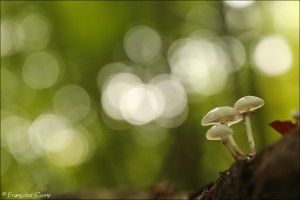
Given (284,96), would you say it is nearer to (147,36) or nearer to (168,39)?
(168,39)

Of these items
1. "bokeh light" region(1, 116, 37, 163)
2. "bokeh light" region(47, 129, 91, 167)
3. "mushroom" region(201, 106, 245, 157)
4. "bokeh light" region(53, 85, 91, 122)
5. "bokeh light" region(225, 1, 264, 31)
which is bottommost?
"bokeh light" region(47, 129, 91, 167)

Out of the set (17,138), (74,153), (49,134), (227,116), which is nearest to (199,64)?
(74,153)

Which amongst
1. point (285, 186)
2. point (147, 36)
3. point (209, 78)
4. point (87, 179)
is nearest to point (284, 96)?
point (209, 78)

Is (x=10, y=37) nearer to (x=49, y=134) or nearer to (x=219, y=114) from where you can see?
(x=49, y=134)

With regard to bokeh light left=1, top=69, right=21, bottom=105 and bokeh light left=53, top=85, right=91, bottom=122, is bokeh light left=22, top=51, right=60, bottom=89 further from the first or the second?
bokeh light left=53, top=85, right=91, bottom=122

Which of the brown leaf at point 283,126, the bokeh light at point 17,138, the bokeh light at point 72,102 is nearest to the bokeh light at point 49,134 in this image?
the bokeh light at point 17,138

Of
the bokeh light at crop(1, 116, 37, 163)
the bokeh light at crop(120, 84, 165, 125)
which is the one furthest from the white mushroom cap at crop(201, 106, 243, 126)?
the bokeh light at crop(120, 84, 165, 125)
